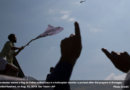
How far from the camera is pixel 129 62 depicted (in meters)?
2.31

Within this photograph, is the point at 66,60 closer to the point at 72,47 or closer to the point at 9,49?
the point at 72,47

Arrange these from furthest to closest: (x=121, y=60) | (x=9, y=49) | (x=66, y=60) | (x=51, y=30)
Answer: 1. (x=9, y=49)
2. (x=51, y=30)
3. (x=121, y=60)
4. (x=66, y=60)

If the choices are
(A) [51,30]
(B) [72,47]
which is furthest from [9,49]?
(B) [72,47]

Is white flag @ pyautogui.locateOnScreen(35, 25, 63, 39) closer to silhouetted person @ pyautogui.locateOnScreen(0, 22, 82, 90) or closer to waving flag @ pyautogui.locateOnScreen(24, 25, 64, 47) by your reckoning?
waving flag @ pyautogui.locateOnScreen(24, 25, 64, 47)

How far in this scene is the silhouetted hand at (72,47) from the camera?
61.9 inches

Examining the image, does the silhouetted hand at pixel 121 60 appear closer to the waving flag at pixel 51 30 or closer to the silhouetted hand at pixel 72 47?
the silhouetted hand at pixel 72 47

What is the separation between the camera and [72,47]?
162cm

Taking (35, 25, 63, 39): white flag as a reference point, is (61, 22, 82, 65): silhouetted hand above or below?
above

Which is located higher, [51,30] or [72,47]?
[72,47]

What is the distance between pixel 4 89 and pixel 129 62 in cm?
191

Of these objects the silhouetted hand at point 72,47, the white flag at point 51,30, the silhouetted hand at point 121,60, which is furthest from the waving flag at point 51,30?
the silhouetted hand at point 72,47

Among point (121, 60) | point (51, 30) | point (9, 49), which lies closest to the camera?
point (121, 60)

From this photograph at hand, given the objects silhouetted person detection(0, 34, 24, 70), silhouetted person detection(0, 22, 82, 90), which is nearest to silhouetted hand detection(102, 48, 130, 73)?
silhouetted person detection(0, 22, 82, 90)

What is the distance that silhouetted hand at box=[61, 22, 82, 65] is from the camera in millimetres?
1573
